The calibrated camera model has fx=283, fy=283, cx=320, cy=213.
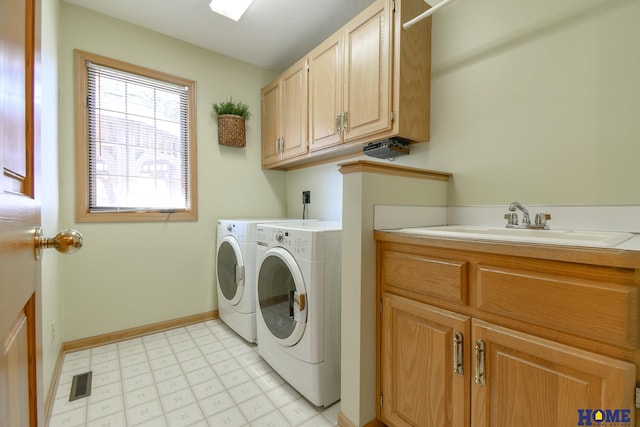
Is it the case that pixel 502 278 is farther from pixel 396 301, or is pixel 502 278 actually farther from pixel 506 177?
pixel 506 177

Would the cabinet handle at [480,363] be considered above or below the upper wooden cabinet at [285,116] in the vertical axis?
below

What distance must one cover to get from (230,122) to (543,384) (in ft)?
8.67

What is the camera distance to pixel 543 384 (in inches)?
30.8

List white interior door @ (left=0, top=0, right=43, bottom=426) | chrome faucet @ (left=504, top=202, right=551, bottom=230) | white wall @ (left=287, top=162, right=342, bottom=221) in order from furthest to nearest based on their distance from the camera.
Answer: white wall @ (left=287, top=162, right=342, bottom=221) → chrome faucet @ (left=504, top=202, right=551, bottom=230) → white interior door @ (left=0, top=0, right=43, bottom=426)

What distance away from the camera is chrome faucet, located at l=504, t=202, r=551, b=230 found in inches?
49.4

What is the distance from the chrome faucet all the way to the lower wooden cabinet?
2.06 feet

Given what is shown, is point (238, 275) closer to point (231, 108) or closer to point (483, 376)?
point (231, 108)

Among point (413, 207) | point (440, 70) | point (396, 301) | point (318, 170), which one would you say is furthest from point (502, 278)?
point (318, 170)

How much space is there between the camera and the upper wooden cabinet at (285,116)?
2.30 m

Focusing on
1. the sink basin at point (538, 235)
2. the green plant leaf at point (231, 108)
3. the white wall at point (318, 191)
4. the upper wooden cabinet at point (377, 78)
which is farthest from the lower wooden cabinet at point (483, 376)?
the green plant leaf at point (231, 108)

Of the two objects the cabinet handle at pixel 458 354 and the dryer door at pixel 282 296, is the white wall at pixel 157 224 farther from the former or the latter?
the cabinet handle at pixel 458 354

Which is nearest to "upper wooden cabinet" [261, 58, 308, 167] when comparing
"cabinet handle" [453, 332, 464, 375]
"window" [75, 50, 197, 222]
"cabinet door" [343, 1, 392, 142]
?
"cabinet door" [343, 1, 392, 142]

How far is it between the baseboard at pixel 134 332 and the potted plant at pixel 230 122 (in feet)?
5.28

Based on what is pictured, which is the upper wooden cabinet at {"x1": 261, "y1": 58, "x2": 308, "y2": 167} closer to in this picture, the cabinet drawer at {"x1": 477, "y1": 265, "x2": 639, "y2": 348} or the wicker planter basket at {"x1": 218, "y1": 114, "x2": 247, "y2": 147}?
the wicker planter basket at {"x1": 218, "y1": 114, "x2": 247, "y2": 147}
